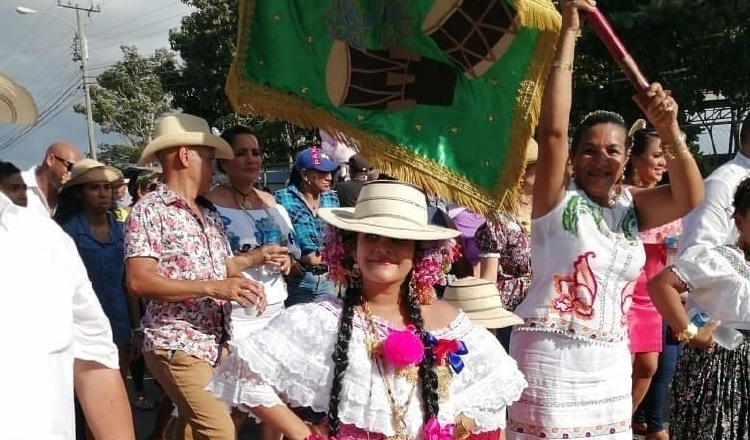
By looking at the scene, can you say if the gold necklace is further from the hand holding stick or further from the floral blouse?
the floral blouse

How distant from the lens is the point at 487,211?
300 cm

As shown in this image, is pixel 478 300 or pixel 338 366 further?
pixel 478 300

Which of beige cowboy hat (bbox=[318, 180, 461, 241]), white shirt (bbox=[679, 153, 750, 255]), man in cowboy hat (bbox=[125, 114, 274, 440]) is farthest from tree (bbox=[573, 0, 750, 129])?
beige cowboy hat (bbox=[318, 180, 461, 241])

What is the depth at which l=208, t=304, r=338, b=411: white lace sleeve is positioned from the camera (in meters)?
2.18

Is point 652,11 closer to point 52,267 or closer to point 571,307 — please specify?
point 571,307

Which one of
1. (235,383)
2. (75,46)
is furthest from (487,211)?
(75,46)

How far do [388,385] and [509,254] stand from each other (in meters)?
2.39

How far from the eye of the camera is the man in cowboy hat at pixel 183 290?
10.5 feet

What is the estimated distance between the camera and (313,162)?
4871 mm

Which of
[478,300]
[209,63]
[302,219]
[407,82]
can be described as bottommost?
[478,300]

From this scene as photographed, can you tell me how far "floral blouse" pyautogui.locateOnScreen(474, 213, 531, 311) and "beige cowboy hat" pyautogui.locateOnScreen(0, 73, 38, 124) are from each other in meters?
3.14

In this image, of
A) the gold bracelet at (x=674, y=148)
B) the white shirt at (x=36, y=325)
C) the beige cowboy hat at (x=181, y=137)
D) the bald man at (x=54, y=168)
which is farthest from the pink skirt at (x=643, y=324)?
the bald man at (x=54, y=168)

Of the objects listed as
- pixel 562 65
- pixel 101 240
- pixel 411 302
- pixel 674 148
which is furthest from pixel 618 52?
pixel 101 240

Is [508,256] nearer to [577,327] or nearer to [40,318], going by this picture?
[577,327]
